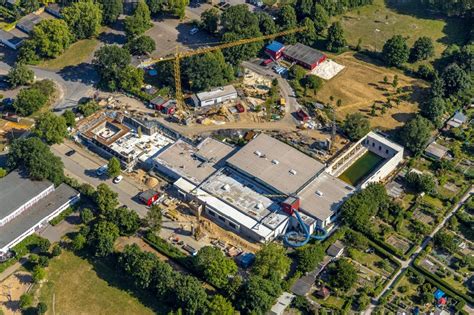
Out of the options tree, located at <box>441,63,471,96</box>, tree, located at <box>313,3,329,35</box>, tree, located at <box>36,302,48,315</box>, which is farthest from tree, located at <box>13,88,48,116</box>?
tree, located at <box>441,63,471,96</box>

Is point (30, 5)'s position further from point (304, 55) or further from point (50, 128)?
point (304, 55)

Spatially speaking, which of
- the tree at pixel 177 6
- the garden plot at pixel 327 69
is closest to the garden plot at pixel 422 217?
the garden plot at pixel 327 69

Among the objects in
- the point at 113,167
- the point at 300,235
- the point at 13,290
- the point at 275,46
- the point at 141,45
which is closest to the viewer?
the point at 13,290

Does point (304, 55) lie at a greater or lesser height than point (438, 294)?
greater

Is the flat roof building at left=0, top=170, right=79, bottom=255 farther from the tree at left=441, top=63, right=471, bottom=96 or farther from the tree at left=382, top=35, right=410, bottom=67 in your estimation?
the tree at left=441, top=63, right=471, bottom=96

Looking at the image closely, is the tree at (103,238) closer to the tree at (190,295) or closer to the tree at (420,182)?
the tree at (190,295)

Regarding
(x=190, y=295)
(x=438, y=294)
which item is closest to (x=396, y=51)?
(x=438, y=294)
